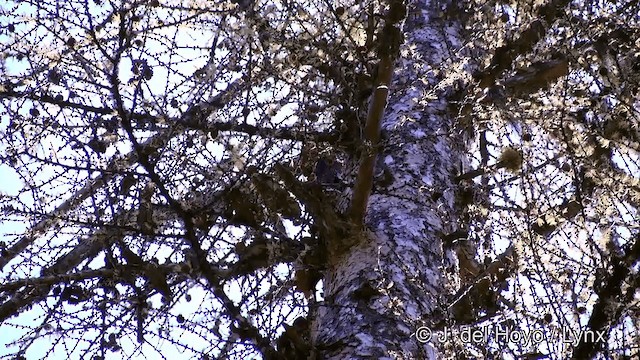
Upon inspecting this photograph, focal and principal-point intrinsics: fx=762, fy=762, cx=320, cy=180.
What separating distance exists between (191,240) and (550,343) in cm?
115

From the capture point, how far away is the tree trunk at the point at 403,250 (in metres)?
2.39

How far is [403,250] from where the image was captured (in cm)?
276

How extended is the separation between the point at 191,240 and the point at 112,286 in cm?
89

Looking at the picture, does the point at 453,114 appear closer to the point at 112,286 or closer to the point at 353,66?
the point at 353,66

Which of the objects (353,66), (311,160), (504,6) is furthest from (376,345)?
(504,6)

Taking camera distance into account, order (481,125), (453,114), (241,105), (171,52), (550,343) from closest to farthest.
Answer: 1. (550,343)
2. (171,52)
3. (241,105)
4. (453,114)
5. (481,125)

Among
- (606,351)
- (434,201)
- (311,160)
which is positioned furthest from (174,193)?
(606,351)

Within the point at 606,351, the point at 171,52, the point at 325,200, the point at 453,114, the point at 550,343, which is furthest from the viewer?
the point at 453,114

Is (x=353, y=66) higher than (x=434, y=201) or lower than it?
higher

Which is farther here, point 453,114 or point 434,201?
point 453,114

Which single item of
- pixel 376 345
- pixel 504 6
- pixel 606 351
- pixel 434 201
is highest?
pixel 504 6

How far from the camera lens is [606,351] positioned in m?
1.96

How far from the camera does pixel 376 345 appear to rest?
2.34m

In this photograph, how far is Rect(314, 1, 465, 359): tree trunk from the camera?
239cm
